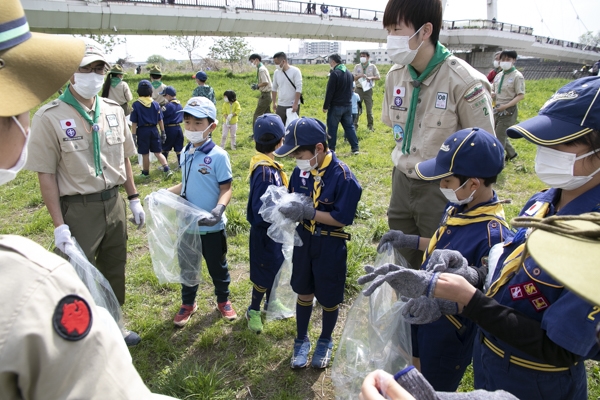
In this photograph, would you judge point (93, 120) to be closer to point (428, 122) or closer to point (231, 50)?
point (428, 122)

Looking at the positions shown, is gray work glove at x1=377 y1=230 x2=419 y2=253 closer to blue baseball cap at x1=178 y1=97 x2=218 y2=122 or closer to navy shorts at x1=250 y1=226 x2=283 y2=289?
navy shorts at x1=250 y1=226 x2=283 y2=289

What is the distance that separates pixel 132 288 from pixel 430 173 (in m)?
3.36

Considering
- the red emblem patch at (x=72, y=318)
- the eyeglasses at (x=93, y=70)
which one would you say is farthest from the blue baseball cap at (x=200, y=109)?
the red emblem patch at (x=72, y=318)

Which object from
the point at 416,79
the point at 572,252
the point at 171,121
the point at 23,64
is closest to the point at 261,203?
the point at 416,79

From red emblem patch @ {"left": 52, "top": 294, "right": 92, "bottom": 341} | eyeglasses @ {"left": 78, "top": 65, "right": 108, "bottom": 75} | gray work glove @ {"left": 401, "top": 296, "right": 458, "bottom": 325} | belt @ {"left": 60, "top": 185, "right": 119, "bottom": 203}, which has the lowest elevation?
gray work glove @ {"left": 401, "top": 296, "right": 458, "bottom": 325}

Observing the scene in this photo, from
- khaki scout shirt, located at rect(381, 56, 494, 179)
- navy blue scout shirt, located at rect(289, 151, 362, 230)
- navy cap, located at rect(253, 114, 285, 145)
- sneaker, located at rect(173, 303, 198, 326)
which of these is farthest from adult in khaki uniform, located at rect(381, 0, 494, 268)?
sneaker, located at rect(173, 303, 198, 326)

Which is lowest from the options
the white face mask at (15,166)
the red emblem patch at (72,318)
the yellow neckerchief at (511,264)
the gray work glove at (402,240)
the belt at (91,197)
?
the gray work glove at (402,240)

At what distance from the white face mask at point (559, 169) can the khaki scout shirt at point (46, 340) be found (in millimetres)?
1548

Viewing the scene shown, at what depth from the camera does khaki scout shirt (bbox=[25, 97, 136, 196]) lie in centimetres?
268

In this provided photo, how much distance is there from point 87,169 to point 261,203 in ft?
4.22

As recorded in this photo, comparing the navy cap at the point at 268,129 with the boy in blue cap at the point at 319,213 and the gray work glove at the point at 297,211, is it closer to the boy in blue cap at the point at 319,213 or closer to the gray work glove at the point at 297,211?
the boy in blue cap at the point at 319,213

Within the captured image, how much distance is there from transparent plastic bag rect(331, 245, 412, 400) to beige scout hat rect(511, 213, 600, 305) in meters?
1.45

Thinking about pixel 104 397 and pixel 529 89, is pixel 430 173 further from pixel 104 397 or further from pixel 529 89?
pixel 529 89

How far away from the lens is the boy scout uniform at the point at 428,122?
7.95 feet
